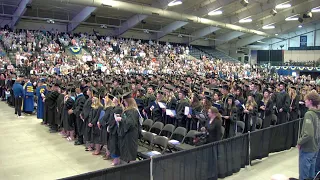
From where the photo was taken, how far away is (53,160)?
22.1ft

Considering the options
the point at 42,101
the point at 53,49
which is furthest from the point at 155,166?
the point at 53,49

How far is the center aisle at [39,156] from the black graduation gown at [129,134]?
34.9 inches

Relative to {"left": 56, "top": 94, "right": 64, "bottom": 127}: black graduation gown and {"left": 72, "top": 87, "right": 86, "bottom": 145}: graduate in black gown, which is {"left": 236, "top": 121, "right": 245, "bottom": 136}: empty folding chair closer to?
{"left": 72, "top": 87, "right": 86, "bottom": 145}: graduate in black gown

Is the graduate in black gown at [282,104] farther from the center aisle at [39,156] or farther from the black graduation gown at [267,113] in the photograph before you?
the center aisle at [39,156]

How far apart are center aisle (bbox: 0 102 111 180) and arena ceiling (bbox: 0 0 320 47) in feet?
44.5

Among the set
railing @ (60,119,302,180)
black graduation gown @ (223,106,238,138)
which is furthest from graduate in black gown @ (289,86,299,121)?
black graduation gown @ (223,106,238,138)

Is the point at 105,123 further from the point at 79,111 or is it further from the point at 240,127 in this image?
the point at 240,127

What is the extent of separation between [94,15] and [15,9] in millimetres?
6989

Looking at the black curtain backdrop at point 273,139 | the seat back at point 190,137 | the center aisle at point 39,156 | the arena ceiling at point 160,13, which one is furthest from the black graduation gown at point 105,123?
the arena ceiling at point 160,13

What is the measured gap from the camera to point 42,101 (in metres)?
11.0

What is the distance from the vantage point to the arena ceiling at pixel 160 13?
22844 mm

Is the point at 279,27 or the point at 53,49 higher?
the point at 279,27

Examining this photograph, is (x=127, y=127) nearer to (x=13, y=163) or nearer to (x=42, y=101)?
(x=13, y=163)

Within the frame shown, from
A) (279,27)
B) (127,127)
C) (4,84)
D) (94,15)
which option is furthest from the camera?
(279,27)
